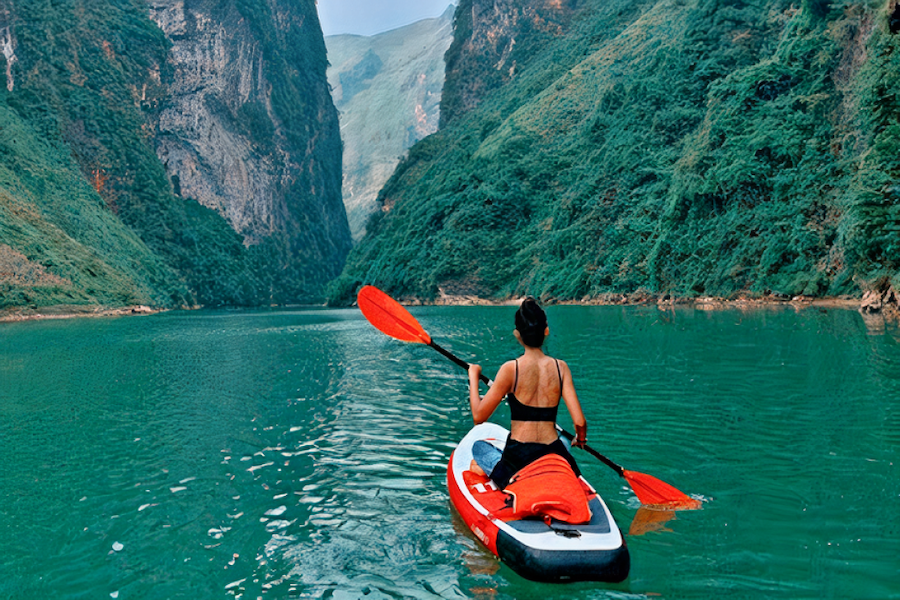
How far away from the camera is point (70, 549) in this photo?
7.33 meters

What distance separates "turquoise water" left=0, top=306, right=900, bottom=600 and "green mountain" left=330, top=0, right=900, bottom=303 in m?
22.8

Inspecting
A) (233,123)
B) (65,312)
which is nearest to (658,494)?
(65,312)

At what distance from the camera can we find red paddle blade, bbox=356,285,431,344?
1010 centimetres

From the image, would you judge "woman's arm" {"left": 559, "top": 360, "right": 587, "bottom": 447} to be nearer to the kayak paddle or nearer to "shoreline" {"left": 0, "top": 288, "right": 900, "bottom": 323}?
the kayak paddle

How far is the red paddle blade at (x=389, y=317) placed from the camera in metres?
10.1

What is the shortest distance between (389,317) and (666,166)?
68.0 metres

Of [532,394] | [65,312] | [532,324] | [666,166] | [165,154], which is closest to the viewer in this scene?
[532,324]

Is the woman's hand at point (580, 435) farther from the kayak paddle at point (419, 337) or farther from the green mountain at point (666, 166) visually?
the green mountain at point (666, 166)

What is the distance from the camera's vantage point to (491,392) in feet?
22.3

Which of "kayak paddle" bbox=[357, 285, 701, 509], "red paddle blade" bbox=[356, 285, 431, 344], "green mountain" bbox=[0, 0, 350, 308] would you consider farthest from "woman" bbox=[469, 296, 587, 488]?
"green mountain" bbox=[0, 0, 350, 308]

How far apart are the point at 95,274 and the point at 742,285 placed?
68521 mm

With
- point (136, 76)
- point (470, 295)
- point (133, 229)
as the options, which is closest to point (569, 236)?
point (470, 295)

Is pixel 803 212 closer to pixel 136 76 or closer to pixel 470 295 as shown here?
pixel 470 295

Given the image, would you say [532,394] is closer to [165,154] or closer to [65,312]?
[65,312]
